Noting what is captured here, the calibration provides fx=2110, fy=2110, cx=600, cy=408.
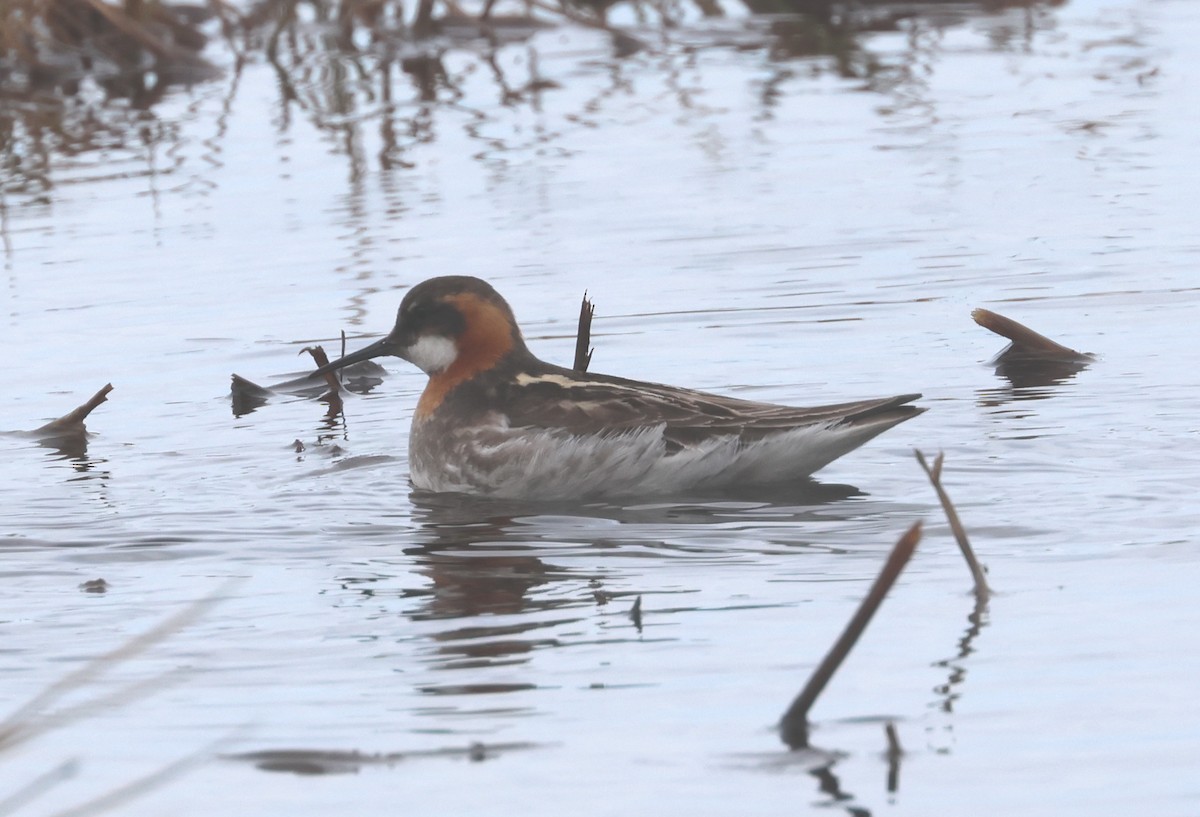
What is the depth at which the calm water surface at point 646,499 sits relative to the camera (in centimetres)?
528

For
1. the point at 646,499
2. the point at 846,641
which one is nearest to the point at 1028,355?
the point at 646,499

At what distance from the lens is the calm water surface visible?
5277 millimetres

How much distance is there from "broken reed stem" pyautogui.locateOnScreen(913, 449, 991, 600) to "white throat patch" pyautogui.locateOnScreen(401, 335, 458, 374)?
337 centimetres

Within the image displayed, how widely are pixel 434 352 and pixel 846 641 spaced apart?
5.00 meters

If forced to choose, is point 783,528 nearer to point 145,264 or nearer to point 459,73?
point 145,264

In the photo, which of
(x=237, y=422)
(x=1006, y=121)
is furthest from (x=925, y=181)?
(x=237, y=422)

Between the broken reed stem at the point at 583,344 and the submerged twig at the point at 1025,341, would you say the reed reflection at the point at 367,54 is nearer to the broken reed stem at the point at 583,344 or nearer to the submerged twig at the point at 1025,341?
the broken reed stem at the point at 583,344

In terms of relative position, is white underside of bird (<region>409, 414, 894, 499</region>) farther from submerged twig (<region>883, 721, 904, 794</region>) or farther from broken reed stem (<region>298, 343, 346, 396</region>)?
submerged twig (<region>883, 721, 904, 794</region>)

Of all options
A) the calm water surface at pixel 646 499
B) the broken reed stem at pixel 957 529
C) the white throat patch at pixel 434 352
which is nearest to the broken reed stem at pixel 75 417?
the calm water surface at pixel 646 499

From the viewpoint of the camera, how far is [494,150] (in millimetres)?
16781

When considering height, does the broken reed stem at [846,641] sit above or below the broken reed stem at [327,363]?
above

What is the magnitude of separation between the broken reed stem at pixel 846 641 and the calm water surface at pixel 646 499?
0.24 ft

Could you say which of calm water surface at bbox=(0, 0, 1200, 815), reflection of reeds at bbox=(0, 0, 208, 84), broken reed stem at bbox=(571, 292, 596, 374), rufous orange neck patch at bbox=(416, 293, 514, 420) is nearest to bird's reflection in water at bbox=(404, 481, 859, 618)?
calm water surface at bbox=(0, 0, 1200, 815)

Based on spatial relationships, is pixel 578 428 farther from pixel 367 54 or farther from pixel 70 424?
pixel 367 54
